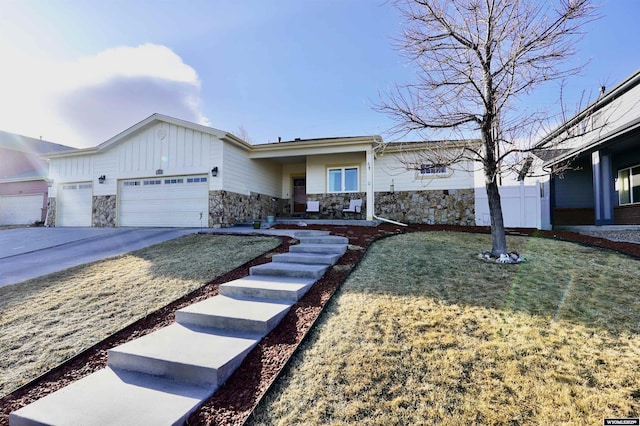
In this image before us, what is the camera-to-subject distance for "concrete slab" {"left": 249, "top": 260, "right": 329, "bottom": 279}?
4.71 metres

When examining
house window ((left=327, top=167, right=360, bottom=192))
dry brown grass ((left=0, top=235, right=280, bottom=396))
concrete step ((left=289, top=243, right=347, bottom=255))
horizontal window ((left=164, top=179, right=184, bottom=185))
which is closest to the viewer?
dry brown grass ((left=0, top=235, right=280, bottom=396))

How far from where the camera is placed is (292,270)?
15.7 ft

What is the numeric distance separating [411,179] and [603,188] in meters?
6.59

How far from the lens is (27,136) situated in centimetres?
Result: 2434

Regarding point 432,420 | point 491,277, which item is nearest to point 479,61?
point 491,277

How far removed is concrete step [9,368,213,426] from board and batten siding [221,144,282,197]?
9.05 metres

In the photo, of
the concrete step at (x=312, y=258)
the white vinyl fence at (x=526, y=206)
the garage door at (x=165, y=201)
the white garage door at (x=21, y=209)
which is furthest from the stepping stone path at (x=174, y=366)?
the white garage door at (x=21, y=209)

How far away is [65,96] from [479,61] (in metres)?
17.2

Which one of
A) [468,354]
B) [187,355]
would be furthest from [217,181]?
[468,354]

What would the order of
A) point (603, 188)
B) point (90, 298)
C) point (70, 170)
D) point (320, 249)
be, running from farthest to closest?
point (70, 170) < point (603, 188) < point (320, 249) < point (90, 298)

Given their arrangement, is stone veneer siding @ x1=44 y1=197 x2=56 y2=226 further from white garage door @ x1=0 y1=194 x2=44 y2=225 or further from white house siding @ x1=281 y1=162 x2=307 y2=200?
white house siding @ x1=281 y1=162 x2=307 y2=200

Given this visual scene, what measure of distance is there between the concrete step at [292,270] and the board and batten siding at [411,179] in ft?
26.3

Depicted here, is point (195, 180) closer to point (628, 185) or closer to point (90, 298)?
point (90, 298)

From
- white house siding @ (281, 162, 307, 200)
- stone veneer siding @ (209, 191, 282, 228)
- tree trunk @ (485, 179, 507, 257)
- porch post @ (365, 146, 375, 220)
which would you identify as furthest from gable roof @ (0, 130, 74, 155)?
tree trunk @ (485, 179, 507, 257)
